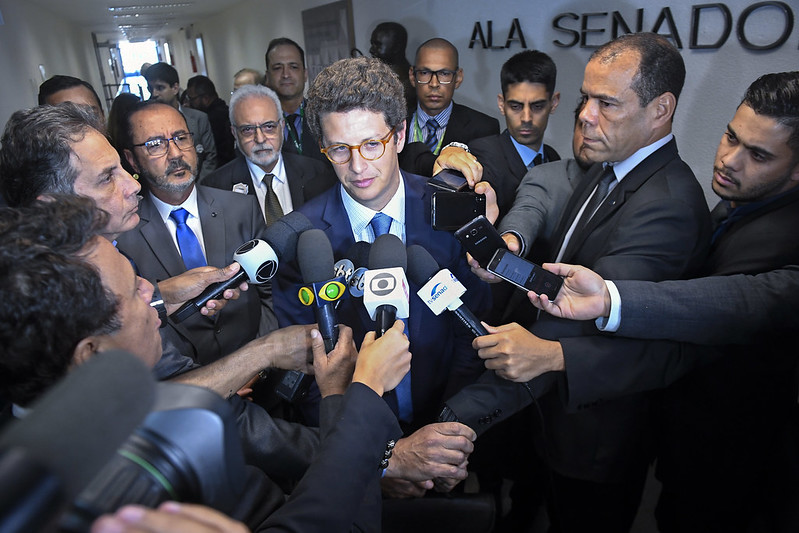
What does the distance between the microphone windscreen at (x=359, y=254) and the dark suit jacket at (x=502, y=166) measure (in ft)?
3.87

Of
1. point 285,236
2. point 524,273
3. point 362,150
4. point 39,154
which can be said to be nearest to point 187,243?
point 39,154

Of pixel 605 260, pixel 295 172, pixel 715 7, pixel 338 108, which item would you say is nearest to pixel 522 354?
pixel 605 260

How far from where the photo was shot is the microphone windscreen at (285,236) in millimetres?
1427

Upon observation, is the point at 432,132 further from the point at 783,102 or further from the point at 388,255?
the point at 388,255

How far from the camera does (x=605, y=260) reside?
4.81ft

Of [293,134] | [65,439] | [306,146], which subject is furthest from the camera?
[293,134]

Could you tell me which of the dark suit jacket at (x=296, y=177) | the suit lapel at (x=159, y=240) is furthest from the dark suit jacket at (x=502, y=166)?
the suit lapel at (x=159, y=240)

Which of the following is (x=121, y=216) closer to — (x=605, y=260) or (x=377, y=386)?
(x=377, y=386)

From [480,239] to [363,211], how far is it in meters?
0.45

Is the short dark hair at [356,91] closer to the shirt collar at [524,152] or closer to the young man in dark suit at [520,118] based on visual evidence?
the young man in dark suit at [520,118]

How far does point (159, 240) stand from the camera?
2.08m

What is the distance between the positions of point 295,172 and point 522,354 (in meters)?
2.01

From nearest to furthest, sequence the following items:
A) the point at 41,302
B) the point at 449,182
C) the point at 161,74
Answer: the point at 41,302
the point at 449,182
the point at 161,74

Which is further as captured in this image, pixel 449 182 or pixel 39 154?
pixel 449 182
